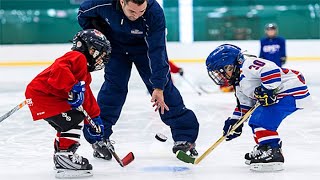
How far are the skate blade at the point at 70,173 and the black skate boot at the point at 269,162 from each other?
698mm

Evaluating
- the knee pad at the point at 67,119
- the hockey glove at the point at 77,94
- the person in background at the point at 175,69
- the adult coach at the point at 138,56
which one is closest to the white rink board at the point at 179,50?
the person in background at the point at 175,69

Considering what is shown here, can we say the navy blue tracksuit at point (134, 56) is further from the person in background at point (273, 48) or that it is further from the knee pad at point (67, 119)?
the person in background at point (273, 48)

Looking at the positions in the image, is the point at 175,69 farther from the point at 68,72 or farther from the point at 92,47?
the point at 68,72

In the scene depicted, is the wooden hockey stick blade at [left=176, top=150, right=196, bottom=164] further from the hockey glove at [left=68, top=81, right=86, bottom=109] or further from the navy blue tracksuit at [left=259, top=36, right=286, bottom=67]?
the navy blue tracksuit at [left=259, top=36, right=286, bottom=67]

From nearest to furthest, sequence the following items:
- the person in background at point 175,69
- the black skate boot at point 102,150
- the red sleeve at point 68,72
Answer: the red sleeve at point 68,72, the black skate boot at point 102,150, the person in background at point 175,69

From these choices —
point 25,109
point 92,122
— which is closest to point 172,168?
point 92,122

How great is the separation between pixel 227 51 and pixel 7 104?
3.35m

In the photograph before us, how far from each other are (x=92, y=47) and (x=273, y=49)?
5.26 metres

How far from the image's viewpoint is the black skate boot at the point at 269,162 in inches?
108

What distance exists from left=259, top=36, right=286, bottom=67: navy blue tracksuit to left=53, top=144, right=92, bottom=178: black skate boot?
5.18 m

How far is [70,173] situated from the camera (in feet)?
8.94

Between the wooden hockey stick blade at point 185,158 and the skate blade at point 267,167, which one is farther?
the wooden hockey stick blade at point 185,158

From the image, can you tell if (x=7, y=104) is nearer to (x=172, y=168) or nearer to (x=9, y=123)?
(x=9, y=123)

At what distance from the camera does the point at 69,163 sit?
2719 millimetres
